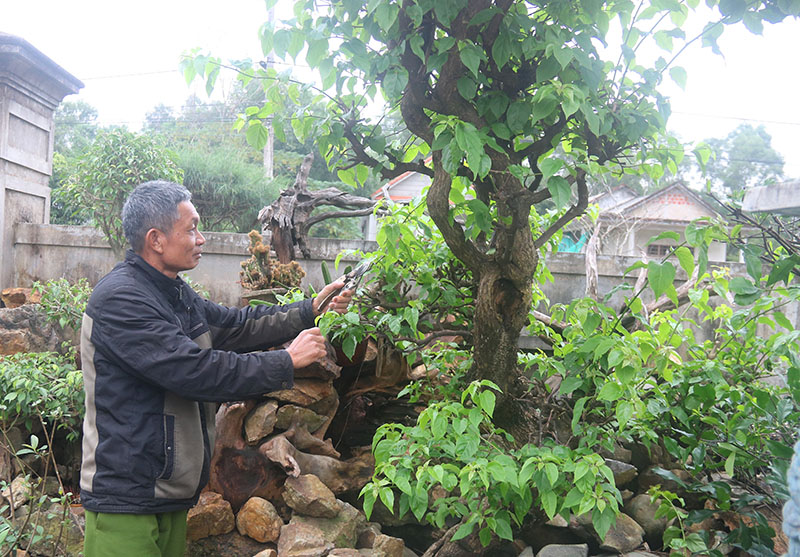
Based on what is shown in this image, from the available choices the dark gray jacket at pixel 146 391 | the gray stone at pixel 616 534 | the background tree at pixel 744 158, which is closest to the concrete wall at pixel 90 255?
the gray stone at pixel 616 534

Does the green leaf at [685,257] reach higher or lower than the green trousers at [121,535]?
higher

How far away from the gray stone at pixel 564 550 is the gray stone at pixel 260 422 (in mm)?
1497

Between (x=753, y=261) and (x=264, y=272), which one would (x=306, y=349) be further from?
(x=264, y=272)

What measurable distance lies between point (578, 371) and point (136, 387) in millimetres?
1627

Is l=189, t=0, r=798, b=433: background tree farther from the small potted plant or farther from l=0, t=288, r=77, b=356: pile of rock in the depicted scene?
l=0, t=288, r=77, b=356: pile of rock

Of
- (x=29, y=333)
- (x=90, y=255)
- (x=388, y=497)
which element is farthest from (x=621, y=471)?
(x=90, y=255)

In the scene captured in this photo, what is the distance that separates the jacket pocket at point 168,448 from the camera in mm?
2113

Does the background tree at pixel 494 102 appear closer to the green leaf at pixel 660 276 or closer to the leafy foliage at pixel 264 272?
the green leaf at pixel 660 276

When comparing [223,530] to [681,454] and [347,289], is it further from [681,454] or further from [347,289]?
[681,454]

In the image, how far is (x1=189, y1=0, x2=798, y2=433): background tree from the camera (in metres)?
1.96

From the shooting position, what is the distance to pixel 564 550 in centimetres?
279

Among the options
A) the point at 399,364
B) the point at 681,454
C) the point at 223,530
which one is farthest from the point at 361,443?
the point at 681,454

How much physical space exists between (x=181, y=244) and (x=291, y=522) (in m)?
1.44

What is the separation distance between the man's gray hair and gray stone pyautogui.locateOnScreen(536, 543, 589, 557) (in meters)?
2.16
